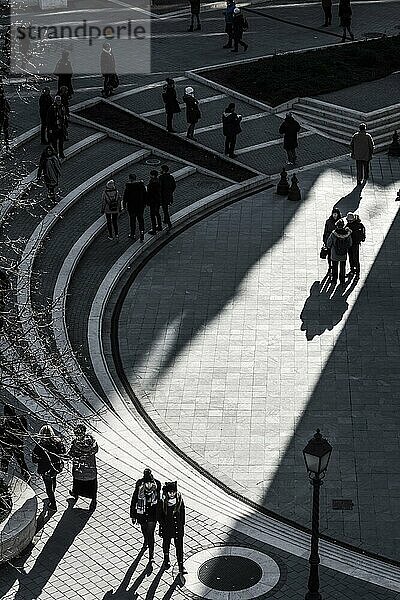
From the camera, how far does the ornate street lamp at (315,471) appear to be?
1781cm

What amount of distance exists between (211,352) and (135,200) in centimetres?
539

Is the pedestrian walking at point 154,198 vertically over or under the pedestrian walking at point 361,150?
under

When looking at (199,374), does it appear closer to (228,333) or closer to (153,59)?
(228,333)

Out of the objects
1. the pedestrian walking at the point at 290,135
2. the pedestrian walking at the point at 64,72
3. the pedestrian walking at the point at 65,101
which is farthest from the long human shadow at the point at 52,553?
the pedestrian walking at the point at 64,72

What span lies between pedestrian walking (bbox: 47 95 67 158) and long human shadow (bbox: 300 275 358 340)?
800cm

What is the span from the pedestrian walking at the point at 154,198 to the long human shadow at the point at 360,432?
17.2 ft

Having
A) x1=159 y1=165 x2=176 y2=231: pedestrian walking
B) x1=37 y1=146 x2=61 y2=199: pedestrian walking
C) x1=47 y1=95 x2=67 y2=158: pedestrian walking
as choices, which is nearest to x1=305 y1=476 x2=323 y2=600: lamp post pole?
x1=159 y1=165 x2=176 y2=231: pedestrian walking

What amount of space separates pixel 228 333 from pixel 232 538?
7.98 meters

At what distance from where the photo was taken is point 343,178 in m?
35.3

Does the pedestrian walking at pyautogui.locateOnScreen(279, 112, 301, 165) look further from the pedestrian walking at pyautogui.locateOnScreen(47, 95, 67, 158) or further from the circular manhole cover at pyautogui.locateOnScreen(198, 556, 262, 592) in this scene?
the circular manhole cover at pyautogui.locateOnScreen(198, 556, 262, 592)

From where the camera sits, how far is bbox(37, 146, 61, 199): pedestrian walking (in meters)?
30.8

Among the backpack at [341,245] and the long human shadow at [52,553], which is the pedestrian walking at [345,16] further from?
the long human shadow at [52,553]

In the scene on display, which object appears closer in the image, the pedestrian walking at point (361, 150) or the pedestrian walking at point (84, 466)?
the pedestrian walking at point (84, 466)

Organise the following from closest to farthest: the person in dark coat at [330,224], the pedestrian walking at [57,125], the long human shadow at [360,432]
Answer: the long human shadow at [360,432], the person in dark coat at [330,224], the pedestrian walking at [57,125]
